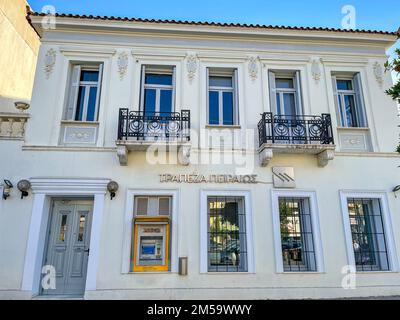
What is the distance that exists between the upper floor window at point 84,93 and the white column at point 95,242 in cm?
228

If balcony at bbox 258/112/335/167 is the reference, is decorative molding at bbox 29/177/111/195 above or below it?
below

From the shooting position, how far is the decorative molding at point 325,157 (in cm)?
768

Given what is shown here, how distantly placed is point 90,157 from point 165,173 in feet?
6.26

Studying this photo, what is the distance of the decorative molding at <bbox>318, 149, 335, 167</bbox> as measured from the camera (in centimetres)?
768

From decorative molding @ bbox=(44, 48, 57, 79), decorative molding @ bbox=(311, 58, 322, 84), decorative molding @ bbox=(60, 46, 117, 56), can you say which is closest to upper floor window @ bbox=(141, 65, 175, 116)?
decorative molding @ bbox=(60, 46, 117, 56)

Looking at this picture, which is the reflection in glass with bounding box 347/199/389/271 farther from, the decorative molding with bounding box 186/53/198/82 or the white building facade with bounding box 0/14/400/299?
the decorative molding with bounding box 186/53/198/82

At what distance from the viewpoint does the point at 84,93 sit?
8.48m

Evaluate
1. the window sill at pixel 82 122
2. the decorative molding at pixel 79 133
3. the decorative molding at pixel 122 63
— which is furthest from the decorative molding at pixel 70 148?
the decorative molding at pixel 122 63

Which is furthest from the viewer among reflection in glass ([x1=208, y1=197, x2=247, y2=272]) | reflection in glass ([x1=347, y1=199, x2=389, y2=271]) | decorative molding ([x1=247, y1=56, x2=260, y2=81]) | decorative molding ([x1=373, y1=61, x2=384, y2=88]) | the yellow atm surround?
decorative molding ([x1=373, y1=61, x2=384, y2=88])

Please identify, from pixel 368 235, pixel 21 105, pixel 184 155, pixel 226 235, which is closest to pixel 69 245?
pixel 184 155

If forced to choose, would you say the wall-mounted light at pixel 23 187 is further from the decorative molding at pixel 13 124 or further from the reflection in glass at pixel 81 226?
the reflection in glass at pixel 81 226

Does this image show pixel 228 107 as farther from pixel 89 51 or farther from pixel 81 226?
pixel 81 226

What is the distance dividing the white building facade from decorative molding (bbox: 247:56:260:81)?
0.10 feet

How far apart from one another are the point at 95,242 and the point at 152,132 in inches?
117
